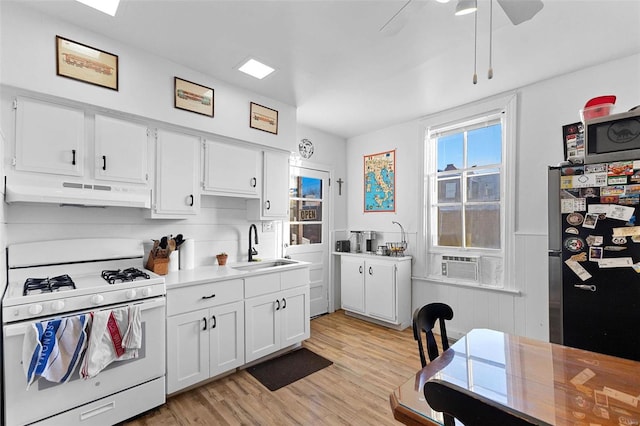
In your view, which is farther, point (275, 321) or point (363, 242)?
point (363, 242)

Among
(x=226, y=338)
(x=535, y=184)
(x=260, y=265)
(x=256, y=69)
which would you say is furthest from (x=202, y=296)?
(x=535, y=184)

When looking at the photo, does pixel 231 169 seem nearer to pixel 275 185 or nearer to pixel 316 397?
pixel 275 185

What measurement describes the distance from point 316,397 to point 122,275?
1787 millimetres

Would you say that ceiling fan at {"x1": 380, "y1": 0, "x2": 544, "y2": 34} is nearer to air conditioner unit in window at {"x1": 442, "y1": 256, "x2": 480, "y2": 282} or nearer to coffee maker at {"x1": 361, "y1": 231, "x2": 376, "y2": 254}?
air conditioner unit in window at {"x1": 442, "y1": 256, "x2": 480, "y2": 282}

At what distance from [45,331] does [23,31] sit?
75.0 inches

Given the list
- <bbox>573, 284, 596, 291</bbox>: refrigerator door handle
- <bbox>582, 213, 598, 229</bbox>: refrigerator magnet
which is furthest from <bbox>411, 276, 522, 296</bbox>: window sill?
<bbox>582, 213, 598, 229</bbox>: refrigerator magnet

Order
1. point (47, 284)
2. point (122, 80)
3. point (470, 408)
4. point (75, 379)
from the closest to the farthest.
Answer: point (470, 408)
point (75, 379)
point (47, 284)
point (122, 80)

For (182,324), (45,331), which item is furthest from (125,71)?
(182,324)

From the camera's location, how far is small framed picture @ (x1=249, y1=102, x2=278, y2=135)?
3.12 m

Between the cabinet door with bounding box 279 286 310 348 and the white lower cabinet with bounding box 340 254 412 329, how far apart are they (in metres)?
1.09

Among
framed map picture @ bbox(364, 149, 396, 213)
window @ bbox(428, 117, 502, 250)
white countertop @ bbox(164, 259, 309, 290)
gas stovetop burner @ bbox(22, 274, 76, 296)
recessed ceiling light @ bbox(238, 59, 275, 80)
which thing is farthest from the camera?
framed map picture @ bbox(364, 149, 396, 213)

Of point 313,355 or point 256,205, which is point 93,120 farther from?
point 313,355

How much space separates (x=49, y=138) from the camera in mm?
2000

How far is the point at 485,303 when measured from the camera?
3.23 meters
